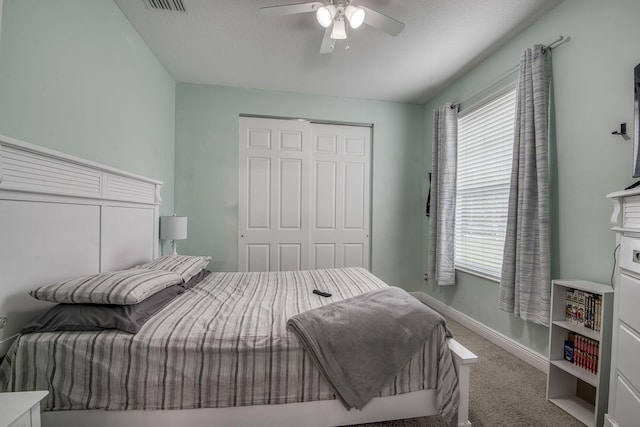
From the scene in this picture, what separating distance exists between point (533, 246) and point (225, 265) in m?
3.16

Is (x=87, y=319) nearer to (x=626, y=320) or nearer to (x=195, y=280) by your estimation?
(x=195, y=280)

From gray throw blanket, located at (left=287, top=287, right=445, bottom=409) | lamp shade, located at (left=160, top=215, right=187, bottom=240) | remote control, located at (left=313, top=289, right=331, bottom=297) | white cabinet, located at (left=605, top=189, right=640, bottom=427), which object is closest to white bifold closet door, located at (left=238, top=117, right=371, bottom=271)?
lamp shade, located at (left=160, top=215, right=187, bottom=240)

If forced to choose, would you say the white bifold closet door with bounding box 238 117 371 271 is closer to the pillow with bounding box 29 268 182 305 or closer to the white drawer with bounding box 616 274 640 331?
the pillow with bounding box 29 268 182 305

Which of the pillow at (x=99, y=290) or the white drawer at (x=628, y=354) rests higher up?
the pillow at (x=99, y=290)

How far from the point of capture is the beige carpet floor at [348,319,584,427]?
4.81ft

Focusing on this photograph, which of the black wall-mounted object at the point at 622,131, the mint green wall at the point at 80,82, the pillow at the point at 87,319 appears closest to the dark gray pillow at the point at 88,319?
the pillow at the point at 87,319

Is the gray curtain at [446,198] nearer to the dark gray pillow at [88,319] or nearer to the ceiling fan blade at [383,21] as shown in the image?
the ceiling fan blade at [383,21]

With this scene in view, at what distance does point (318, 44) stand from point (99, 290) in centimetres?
251

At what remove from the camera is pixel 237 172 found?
3.26m

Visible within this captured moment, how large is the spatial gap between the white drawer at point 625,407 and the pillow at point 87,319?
224cm

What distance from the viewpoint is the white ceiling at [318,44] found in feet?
6.40

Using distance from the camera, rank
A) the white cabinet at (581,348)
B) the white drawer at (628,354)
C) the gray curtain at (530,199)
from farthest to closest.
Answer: the gray curtain at (530,199) → the white cabinet at (581,348) → the white drawer at (628,354)

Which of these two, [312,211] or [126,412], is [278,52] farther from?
[126,412]

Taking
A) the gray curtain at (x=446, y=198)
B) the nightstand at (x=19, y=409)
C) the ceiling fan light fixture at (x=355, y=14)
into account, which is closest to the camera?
the nightstand at (x=19, y=409)
